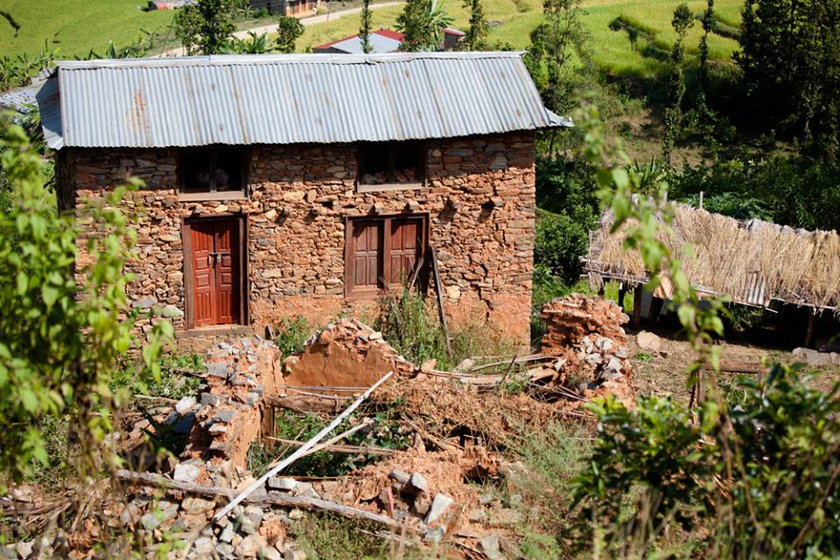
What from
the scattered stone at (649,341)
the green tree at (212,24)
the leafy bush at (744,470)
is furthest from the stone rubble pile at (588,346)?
the green tree at (212,24)

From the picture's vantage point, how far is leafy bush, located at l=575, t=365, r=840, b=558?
5.73 m

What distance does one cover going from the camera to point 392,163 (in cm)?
1459

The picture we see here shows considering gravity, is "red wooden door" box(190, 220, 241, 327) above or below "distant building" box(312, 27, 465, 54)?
below

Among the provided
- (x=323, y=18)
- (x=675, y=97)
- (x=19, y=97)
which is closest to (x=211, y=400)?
(x=19, y=97)

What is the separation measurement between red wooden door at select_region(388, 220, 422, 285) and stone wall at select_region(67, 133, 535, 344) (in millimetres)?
251

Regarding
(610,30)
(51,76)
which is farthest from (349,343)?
(610,30)

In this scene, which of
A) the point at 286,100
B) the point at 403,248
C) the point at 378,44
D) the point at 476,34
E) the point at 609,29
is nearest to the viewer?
the point at 286,100

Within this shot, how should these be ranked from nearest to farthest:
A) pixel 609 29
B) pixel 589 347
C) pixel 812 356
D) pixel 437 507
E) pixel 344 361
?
1. pixel 437 507
2. pixel 344 361
3. pixel 589 347
4. pixel 812 356
5. pixel 609 29

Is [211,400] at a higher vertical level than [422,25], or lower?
lower

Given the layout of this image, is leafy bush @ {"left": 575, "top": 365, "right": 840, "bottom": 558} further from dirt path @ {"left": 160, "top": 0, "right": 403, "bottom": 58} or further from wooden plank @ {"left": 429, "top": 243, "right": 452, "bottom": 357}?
dirt path @ {"left": 160, "top": 0, "right": 403, "bottom": 58}

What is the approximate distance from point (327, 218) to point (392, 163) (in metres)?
1.20

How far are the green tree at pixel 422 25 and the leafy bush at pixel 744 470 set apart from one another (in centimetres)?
2276

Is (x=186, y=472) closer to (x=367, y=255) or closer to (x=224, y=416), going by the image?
(x=224, y=416)

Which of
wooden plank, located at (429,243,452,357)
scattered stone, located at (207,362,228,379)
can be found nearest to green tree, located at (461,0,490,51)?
wooden plank, located at (429,243,452,357)
